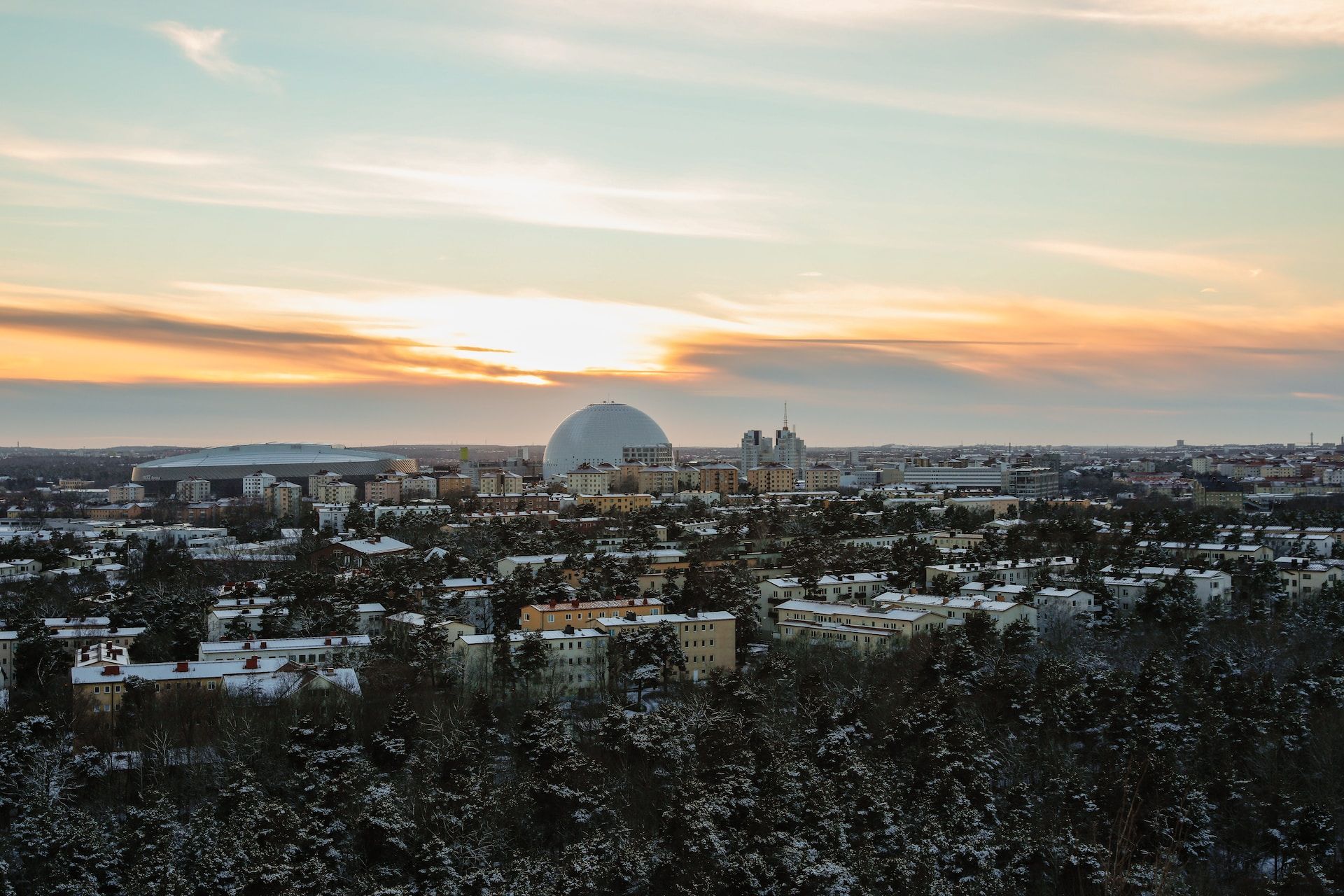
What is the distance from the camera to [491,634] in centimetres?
1711

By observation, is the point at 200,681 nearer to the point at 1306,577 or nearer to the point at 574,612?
the point at 574,612

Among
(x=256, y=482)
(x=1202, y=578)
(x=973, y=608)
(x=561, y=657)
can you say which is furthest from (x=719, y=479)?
(x=561, y=657)

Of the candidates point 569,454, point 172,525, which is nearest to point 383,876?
point 172,525

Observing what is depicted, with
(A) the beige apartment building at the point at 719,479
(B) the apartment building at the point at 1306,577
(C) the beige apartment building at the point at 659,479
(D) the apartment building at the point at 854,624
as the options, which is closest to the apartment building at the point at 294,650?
(D) the apartment building at the point at 854,624

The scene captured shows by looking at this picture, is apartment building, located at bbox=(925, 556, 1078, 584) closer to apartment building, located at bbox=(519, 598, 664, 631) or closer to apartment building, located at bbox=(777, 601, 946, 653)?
apartment building, located at bbox=(777, 601, 946, 653)

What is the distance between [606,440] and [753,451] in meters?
7.85

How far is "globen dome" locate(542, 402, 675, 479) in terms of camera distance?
184ft

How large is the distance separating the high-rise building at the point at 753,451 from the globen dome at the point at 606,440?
3.99 meters

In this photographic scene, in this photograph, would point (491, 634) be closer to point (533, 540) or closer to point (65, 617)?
point (65, 617)

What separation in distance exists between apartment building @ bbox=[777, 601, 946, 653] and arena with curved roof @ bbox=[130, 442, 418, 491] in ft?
130

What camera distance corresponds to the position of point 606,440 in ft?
185

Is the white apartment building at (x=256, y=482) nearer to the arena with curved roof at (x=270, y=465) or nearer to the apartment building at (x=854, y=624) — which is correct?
the arena with curved roof at (x=270, y=465)

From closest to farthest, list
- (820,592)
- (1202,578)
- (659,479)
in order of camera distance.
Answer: (1202,578) < (820,592) < (659,479)

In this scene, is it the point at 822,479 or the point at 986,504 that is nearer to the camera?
the point at 986,504
